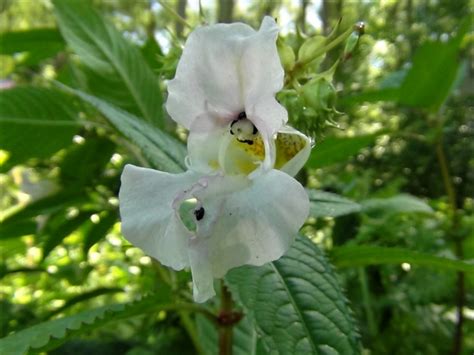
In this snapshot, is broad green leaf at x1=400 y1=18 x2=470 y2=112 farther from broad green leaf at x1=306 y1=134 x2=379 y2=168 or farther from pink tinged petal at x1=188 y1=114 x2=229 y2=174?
pink tinged petal at x1=188 y1=114 x2=229 y2=174

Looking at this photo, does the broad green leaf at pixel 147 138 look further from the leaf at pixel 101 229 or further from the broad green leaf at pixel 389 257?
the leaf at pixel 101 229

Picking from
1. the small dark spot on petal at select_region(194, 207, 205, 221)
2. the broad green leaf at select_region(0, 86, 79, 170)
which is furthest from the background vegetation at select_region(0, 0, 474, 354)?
the small dark spot on petal at select_region(194, 207, 205, 221)

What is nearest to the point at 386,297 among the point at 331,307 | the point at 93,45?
the point at 331,307

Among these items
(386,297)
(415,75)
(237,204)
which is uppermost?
(237,204)

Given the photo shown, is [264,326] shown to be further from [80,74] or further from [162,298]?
[80,74]

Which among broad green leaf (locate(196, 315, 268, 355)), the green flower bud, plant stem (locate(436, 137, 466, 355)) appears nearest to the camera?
the green flower bud

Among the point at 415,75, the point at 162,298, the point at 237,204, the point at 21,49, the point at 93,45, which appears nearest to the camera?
the point at 237,204

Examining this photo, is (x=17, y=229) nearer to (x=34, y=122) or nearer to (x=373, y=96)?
(x=34, y=122)
